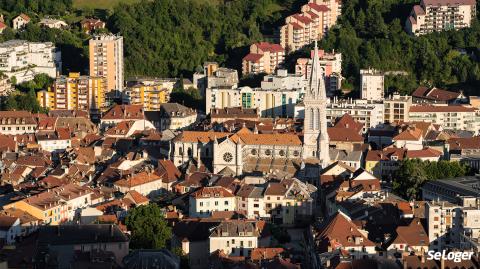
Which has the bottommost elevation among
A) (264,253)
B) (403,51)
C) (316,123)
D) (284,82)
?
(264,253)

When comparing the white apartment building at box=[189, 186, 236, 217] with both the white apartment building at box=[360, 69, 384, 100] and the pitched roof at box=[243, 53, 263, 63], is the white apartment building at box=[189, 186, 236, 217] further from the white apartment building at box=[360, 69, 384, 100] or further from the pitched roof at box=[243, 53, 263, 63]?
the pitched roof at box=[243, 53, 263, 63]

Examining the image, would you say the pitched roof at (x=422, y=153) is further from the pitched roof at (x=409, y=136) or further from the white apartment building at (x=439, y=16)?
the white apartment building at (x=439, y=16)

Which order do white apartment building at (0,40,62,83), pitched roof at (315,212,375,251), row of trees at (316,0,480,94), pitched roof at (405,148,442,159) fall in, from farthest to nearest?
white apartment building at (0,40,62,83), row of trees at (316,0,480,94), pitched roof at (405,148,442,159), pitched roof at (315,212,375,251)

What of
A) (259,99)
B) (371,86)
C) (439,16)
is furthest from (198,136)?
(439,16)

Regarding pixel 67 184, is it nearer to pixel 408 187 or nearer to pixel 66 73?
pixel 408 187

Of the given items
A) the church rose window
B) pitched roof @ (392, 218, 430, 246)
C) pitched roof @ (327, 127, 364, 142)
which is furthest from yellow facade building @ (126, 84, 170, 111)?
pitched roof @ (392, 218, 430, 246)

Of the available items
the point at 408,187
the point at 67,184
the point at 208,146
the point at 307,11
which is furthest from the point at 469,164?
the point at 307,11

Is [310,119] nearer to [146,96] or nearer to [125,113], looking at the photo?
[125,113]
